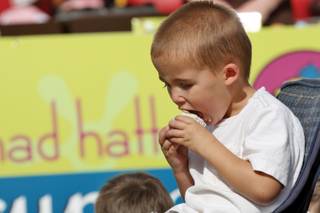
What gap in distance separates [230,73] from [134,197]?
791 millimetres

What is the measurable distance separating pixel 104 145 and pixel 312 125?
235cm

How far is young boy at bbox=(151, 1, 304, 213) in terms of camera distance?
2342 mm

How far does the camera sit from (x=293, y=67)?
16.2 feet

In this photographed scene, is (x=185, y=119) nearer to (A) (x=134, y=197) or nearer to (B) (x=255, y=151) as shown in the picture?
(B) (x=255, y=151)

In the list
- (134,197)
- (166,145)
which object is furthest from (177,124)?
(134,197)

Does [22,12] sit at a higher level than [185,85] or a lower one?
higher

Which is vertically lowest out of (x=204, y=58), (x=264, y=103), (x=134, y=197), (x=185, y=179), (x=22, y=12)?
(x=134, y=197)

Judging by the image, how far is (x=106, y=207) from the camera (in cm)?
307

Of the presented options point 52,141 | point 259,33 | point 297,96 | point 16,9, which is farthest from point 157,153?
point 16,9

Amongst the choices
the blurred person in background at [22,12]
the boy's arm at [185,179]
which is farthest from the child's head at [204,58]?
the blurred person in background at [22,12]

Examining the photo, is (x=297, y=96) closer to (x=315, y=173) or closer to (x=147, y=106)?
(x=315, y=173)

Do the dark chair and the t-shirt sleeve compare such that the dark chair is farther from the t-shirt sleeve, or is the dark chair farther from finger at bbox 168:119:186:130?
finger at bbox 168:119:186:130

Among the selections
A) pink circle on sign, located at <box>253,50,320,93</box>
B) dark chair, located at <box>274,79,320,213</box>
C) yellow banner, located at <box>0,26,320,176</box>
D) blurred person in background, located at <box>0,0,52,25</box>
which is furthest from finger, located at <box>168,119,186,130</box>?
blurred person in background, located at <box>0,0,52,25</box>

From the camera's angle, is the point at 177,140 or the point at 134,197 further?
the point at 134,197
